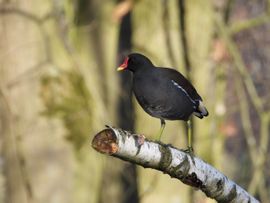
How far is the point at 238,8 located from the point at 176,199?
358 inches

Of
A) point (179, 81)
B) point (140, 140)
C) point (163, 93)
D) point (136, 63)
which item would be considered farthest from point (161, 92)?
point (140, 140)

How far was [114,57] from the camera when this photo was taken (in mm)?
7922

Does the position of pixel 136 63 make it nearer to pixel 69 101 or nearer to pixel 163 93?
pixel 163 93

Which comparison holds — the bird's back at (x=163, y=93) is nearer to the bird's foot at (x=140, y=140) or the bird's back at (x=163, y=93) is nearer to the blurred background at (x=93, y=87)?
the bird's foot at (x=140, y=140)

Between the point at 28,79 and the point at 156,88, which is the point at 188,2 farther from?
the point at 156,88

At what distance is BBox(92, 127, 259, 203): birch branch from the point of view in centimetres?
345

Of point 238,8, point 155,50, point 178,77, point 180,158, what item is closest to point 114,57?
point 155,50

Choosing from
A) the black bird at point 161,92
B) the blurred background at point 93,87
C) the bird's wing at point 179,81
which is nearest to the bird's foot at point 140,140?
the black bird at point 161,92

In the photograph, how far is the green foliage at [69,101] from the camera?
23.9 feet

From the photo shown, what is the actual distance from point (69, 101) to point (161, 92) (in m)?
3.12

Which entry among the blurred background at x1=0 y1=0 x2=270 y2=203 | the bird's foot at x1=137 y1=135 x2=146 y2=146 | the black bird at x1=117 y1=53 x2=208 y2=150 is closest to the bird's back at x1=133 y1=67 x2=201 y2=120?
the black bird at x1=117 y1=53 x2=208 y2=150

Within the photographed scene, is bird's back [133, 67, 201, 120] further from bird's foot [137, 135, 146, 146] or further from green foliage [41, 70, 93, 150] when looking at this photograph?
green foliage [41, 70, 93, 150]

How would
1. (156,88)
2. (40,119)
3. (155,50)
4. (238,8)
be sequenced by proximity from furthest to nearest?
1. (238,8)
2. (155,50)
3. (40,119)
4. (156,88)

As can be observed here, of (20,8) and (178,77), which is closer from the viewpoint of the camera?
(178,77)
